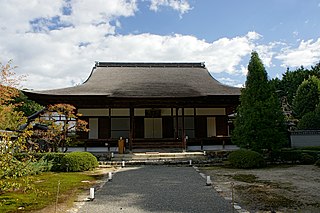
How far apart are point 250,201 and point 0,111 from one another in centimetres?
1255

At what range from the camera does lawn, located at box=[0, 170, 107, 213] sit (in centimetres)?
586

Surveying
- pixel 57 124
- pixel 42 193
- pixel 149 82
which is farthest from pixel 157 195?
pixel 149 82

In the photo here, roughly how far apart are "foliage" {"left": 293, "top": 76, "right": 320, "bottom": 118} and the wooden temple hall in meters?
8.19

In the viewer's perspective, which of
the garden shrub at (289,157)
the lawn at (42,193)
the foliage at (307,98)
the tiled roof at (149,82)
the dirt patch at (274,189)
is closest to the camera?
the dirt patch at (274,189)

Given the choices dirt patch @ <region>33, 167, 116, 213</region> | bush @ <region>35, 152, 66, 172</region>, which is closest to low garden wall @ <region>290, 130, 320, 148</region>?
dirt patch @ <region>33, 167, 116, 213</region>

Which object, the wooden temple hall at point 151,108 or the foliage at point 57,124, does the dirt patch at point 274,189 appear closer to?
the wooden temple hall at point 151,108

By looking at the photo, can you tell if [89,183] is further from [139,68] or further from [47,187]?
[139,68]

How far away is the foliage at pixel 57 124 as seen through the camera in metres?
12.8

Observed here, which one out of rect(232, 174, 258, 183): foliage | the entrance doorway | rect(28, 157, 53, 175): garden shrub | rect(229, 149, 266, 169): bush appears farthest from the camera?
the entrance doorway

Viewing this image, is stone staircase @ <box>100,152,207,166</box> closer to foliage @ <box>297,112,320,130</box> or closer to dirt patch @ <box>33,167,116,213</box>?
dirt patch @ <box>33,167,116,213</box>

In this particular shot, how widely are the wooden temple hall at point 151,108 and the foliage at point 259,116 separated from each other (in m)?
2.76

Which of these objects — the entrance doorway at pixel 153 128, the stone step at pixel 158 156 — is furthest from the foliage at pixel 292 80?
the stone step at pixel 158 156

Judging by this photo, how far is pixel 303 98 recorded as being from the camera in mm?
22531

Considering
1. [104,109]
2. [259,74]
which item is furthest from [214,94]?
[104,109]
